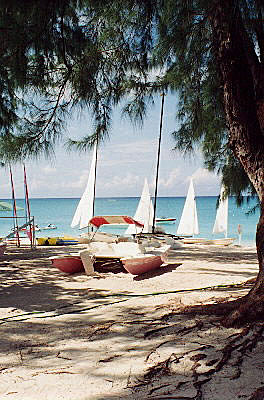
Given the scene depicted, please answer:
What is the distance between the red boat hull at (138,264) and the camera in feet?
24.5

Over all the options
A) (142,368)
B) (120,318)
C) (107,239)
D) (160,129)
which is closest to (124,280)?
(120,318)

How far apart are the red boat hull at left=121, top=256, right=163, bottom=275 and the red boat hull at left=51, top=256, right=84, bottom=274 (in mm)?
1216

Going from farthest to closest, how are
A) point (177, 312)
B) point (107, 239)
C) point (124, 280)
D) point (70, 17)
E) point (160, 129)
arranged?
point (160, 129), point (107, 239), point (124, 280), point (70, 17), point (177, 312)

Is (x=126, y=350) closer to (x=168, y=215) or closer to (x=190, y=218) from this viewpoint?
(x=190, y=218)

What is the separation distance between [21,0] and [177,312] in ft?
10.2

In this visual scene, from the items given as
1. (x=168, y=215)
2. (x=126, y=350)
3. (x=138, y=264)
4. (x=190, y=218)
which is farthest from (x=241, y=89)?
(x=168, y=215)

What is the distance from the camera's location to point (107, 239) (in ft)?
45.9

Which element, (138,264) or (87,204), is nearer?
(138,264)

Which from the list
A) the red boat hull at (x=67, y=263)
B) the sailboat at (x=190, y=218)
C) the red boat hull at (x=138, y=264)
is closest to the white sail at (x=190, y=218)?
the sailboat at (x=190, y=218)

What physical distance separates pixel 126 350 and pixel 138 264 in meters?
4.59

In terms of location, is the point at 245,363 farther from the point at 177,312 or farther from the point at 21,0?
the point at 21,0

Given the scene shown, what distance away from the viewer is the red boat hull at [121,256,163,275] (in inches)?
294

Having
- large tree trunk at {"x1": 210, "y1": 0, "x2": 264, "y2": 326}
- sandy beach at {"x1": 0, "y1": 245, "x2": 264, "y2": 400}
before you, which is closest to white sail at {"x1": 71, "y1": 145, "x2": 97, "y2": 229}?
sandy beach at {"x1": 0, "y1": 245, "x2": 264, "y2": 400}

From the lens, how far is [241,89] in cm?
343
